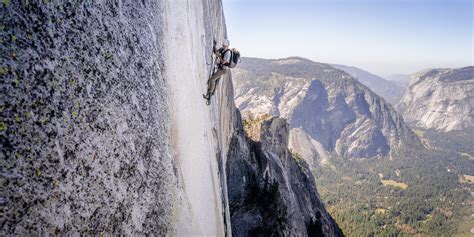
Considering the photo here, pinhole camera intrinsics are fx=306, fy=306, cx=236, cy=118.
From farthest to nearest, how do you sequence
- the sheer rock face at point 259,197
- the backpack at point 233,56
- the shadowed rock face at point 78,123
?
the sheer rock face at point 259,197
the backpack at point 233,56
the shadowed rock face at point 78,123

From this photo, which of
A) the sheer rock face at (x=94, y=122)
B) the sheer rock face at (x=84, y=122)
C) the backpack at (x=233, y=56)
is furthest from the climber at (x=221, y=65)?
the sheer rock face at (x=84, y=122)

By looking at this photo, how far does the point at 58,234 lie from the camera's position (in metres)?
2.26

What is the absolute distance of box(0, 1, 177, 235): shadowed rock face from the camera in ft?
6.61

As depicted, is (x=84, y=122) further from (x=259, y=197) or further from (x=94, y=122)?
(x=259, y=197)

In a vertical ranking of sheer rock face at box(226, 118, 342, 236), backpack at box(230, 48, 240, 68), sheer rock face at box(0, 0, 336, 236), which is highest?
backpack at box(230, 48, 240, 68)

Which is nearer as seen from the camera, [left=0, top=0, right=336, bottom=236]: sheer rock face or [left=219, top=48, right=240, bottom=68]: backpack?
[left=0, top=0, right=336, bottom=236]: sheer rock face

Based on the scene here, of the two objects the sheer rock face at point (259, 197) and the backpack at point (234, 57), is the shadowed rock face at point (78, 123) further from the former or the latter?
the sheer rock face at point (259, 197)

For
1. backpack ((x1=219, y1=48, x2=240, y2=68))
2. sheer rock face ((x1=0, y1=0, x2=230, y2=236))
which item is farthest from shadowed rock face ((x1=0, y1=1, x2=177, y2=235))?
backpack ((x1=219, y1=48, x2=240, y2=68))

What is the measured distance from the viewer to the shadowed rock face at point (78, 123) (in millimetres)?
2014

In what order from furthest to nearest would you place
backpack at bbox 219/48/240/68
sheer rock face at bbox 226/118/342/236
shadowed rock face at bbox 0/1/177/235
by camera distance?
sheer rock face at bbox 226/118/342/236
backpack at bbox 219/48/240/68
shadowed rock face at bbox 0/1/177/235

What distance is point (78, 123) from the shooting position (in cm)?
255

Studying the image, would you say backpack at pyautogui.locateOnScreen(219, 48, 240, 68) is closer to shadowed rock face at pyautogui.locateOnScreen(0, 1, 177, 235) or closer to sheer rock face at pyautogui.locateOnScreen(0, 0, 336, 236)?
sheer rock face at pyautogui.locateOnScreen(0, 0, 336, 236)

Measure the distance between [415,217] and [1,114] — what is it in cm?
16152

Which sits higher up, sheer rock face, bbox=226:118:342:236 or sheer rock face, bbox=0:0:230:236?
sheer rock face, bbox=0:0:230:236
